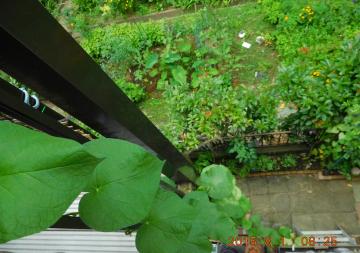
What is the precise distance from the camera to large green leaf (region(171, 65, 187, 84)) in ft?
16.5

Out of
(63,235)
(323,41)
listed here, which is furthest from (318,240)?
(323,41)

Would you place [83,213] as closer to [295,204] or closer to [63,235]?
[63,235]

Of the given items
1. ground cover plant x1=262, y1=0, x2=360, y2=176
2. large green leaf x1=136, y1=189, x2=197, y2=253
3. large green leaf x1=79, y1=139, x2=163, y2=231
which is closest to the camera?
large green leaf x1=79, y1=139, x2=163, y2=231

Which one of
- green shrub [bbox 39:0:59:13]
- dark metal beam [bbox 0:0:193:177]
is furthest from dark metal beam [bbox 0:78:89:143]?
green shrub [bbox 39:0:59:13]

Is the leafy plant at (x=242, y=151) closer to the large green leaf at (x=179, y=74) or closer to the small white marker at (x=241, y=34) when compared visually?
the large green leaf at (x=179, y=74)

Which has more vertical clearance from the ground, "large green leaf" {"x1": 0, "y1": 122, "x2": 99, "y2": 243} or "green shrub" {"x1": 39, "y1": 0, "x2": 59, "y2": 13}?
"green shrub" {"x1": 39, "y1": 0, "x2": 59, "y2": 13}

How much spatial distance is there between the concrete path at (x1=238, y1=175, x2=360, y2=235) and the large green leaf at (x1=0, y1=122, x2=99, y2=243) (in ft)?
11.6

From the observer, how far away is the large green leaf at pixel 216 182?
74.6 inches

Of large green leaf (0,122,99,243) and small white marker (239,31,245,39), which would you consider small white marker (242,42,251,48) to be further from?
large green leaf (0,122,99,243)

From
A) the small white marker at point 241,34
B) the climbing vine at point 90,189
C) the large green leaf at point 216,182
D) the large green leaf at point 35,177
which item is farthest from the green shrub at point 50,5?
the large green leaf at point 35,177

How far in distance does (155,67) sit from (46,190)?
201 inches

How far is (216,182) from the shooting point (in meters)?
1.95

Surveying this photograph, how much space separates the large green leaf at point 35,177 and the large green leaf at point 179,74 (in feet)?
15.0
